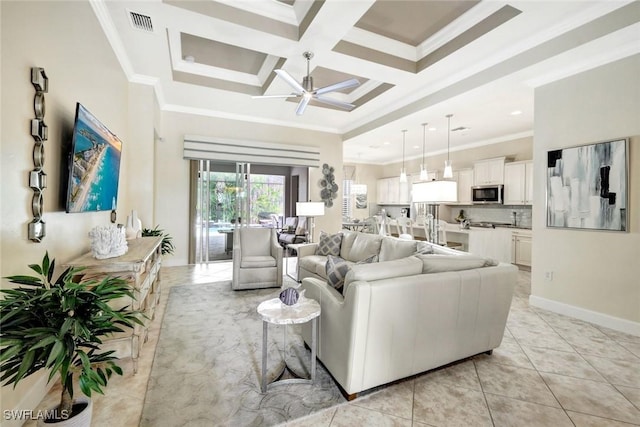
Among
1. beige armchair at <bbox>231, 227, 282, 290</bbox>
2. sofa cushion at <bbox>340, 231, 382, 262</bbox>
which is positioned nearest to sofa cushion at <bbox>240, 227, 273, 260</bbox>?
beige armchair at <bbox>231, 227, 282, 290</bbox>

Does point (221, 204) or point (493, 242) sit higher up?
point (221, 204)

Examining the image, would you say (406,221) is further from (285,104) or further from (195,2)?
(195,2)

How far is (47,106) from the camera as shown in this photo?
1.83m

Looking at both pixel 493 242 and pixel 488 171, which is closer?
pixel 493 242

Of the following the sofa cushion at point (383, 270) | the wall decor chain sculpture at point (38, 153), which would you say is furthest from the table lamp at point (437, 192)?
the wall decor chain sculpture at point (38, 153)

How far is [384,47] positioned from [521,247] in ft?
15.3

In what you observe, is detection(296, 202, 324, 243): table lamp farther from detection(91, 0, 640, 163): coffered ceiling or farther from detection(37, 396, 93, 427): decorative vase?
detection(37, 396, 93, 427): decorative vase

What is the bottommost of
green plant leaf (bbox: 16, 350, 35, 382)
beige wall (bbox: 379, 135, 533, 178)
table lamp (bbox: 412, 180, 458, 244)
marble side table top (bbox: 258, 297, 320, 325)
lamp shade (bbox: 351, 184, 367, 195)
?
marble side table top (bbox: 258, 297, 320, 325)

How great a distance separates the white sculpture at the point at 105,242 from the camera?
2070mm

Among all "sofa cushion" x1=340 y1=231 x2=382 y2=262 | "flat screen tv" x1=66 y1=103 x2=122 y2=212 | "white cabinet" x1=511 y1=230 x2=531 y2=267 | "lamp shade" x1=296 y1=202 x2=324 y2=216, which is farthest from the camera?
"white cabinet" x1=511 y1=230 x2=531 y2=267

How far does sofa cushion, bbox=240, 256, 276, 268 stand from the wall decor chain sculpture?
2.45 m

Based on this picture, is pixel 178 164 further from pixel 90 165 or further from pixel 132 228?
pixel 90 165

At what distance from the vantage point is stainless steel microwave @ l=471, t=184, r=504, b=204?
6.06 meters

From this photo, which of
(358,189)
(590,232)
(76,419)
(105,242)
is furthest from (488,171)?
(76,419)
